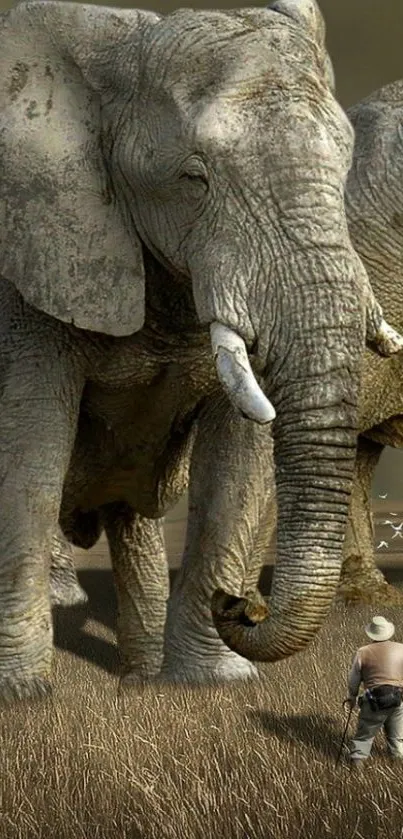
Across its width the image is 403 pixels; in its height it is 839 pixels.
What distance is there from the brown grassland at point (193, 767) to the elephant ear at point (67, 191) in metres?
1.54

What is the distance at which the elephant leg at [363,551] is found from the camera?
507 inches

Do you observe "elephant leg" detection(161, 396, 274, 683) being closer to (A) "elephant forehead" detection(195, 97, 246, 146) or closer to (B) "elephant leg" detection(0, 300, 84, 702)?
(B) "elephant leg" detection(0, 300, 84, 702)

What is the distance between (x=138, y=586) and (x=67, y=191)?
3.05m

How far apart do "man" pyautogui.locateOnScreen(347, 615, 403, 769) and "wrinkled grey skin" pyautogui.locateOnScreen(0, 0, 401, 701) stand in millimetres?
356

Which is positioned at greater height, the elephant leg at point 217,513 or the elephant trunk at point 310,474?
the elephant trunk at point 310,474

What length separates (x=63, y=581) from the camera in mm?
13977

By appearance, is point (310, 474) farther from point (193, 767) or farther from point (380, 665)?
point (193, 767)

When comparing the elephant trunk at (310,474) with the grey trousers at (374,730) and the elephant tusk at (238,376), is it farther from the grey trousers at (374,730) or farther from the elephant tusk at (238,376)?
the grey trousers at (374,730)

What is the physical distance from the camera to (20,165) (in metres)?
7.64

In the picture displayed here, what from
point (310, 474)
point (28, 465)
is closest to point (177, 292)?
point (28, 465)

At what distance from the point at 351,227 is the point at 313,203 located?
4.90 meters

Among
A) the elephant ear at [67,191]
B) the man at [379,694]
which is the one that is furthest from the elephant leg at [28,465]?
the man at [379,694]

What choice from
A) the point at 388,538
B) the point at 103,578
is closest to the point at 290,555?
the point at 103,578

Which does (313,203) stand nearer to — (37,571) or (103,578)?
(37,571)
